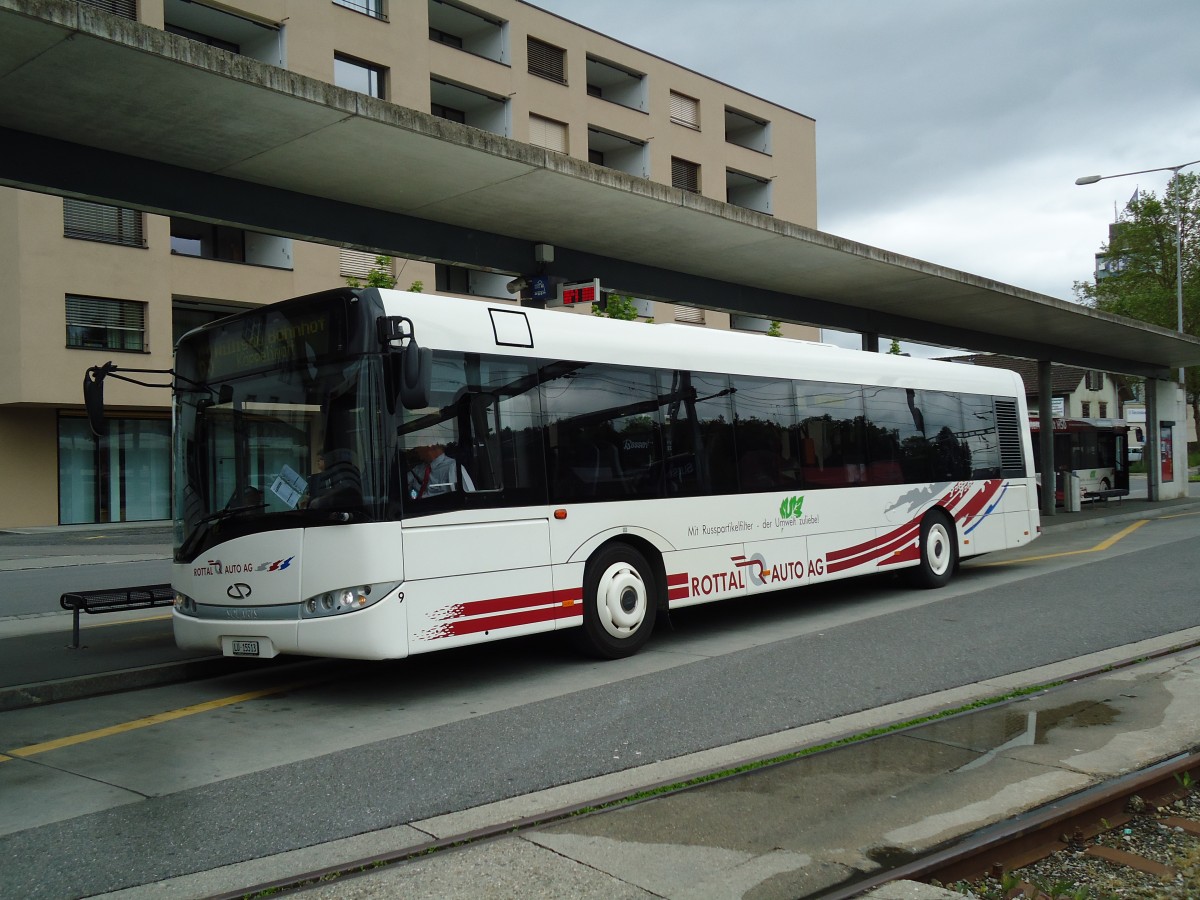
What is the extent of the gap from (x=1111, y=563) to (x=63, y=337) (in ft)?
87.9

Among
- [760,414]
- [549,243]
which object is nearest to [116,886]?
[760,414]

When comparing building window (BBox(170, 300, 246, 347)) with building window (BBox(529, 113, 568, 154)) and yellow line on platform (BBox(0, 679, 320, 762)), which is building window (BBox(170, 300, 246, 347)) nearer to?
building window (BBox(529, 113, 568, 154))

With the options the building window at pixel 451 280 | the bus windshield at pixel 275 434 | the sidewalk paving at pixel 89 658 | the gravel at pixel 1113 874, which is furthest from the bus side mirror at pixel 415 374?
the building window at pixel 451 280

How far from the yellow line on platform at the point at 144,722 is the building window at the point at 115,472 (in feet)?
86.2

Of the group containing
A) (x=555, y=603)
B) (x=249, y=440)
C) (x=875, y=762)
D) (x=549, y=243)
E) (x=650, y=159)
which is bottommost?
(x=875, y=762)

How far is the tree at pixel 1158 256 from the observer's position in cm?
6269

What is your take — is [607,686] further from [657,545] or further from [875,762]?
[875,762]

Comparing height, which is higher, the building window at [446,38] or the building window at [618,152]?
the building window at [446,38]

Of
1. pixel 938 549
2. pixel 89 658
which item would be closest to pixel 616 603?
pixel 89 658

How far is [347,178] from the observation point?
1113 centimetres

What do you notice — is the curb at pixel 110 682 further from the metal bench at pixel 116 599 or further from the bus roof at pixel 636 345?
the bus roof at pixel 636 345

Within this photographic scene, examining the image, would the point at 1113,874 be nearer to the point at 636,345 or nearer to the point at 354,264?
the point at 636,345

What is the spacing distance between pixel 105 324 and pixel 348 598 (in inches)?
1055

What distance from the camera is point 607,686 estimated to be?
812 cm
